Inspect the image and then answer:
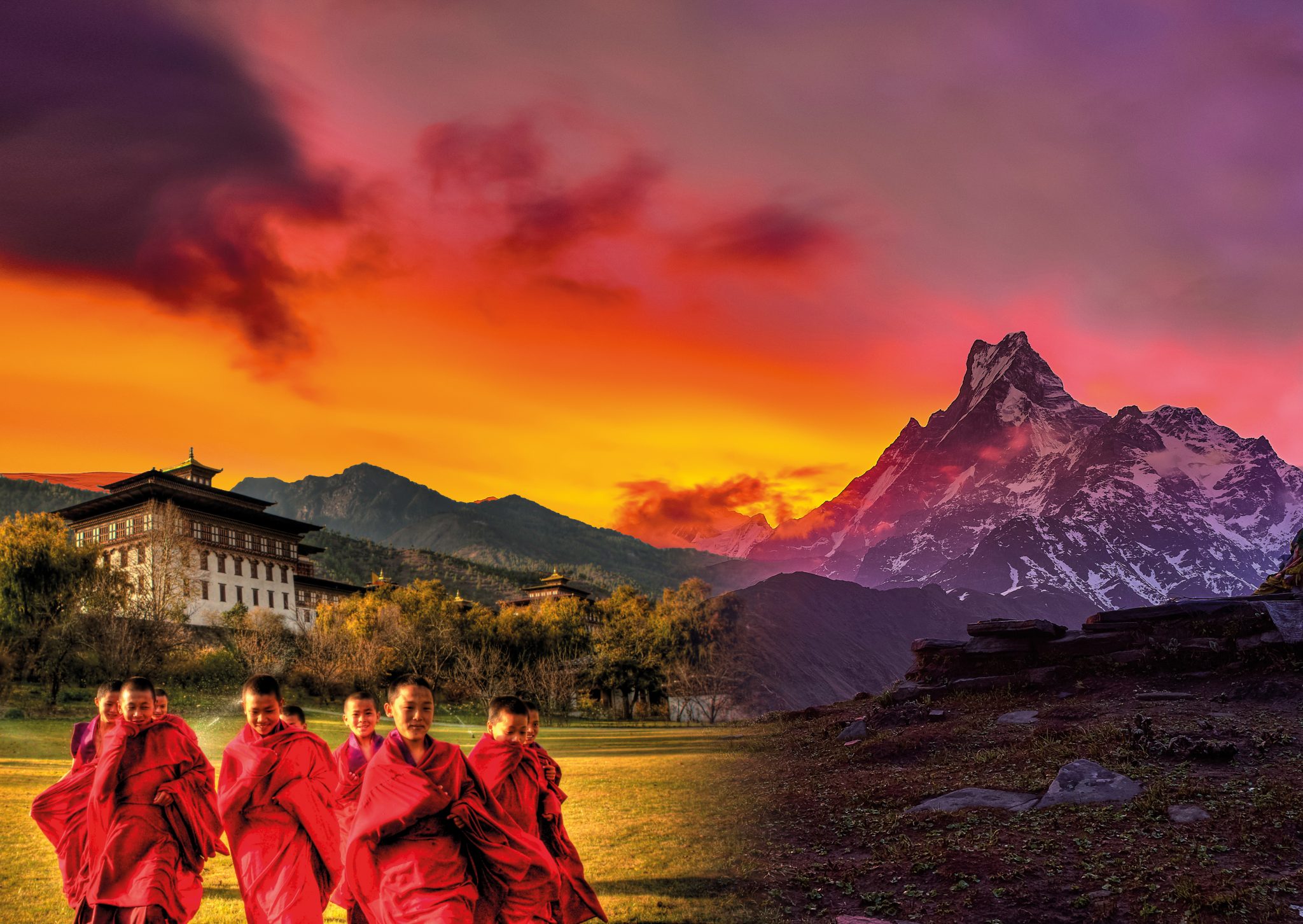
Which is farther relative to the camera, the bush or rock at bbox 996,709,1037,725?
the bush

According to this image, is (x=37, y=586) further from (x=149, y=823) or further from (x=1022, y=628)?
(x=149, y=823)

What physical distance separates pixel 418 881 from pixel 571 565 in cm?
15955

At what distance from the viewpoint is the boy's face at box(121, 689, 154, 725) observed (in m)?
8.26

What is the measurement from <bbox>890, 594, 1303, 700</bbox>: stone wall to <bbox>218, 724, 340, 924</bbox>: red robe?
21.3 metres

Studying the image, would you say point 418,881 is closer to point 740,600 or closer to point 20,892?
point 20,892

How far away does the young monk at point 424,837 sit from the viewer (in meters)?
6.66

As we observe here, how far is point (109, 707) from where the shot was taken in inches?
356

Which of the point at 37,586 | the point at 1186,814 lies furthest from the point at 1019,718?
the point at 37,586

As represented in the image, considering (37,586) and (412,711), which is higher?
(37,586)

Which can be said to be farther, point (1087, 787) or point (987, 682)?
point (987, 682)

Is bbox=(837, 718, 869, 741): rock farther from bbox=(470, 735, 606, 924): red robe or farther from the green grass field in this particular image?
bbox=(470, 735, 606, 924): red robe

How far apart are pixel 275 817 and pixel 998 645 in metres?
23.4

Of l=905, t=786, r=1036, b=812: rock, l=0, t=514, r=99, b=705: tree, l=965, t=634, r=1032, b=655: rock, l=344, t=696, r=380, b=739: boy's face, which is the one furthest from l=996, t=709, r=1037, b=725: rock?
l=0, t=514, r=99, b=705: tree

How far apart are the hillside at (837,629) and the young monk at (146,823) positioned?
3323cm
